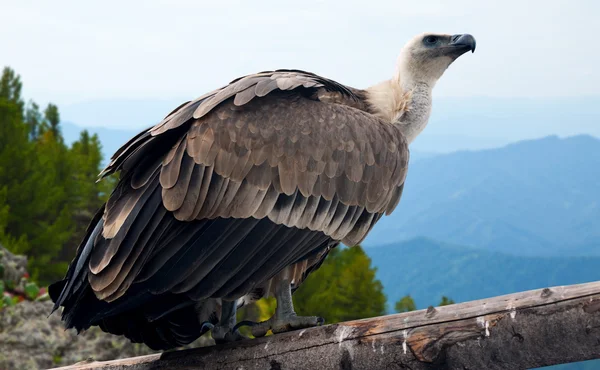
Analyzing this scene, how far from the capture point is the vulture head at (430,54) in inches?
229

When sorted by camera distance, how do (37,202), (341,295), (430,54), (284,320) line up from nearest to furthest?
(284,320), (430,54), (37,202), (341,295)

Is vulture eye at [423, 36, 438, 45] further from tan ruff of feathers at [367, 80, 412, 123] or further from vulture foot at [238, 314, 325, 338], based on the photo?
vulture foot at [238, 314, 325, 338]

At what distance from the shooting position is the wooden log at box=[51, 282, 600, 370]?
12.4ft

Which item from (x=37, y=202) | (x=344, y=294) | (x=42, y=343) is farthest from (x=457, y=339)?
(x=344, y=294)

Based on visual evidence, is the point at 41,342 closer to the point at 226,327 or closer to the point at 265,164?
the point at 226,327

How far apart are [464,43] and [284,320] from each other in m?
2.47

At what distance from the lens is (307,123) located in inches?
192

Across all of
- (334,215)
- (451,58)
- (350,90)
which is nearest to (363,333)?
(334,215)

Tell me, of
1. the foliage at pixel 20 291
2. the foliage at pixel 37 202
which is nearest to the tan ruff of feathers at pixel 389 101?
the foliage at pixel 20 291

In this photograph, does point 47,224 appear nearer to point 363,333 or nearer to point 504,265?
point 363,333

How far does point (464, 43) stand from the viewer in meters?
5.95

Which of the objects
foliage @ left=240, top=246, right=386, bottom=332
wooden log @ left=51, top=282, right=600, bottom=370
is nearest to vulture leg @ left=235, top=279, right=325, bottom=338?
wooden log @ left=51, top=282, right=600, bottom=370

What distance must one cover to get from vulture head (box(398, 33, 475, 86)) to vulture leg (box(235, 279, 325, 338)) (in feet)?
5.90

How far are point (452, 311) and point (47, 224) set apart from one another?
3042cm
